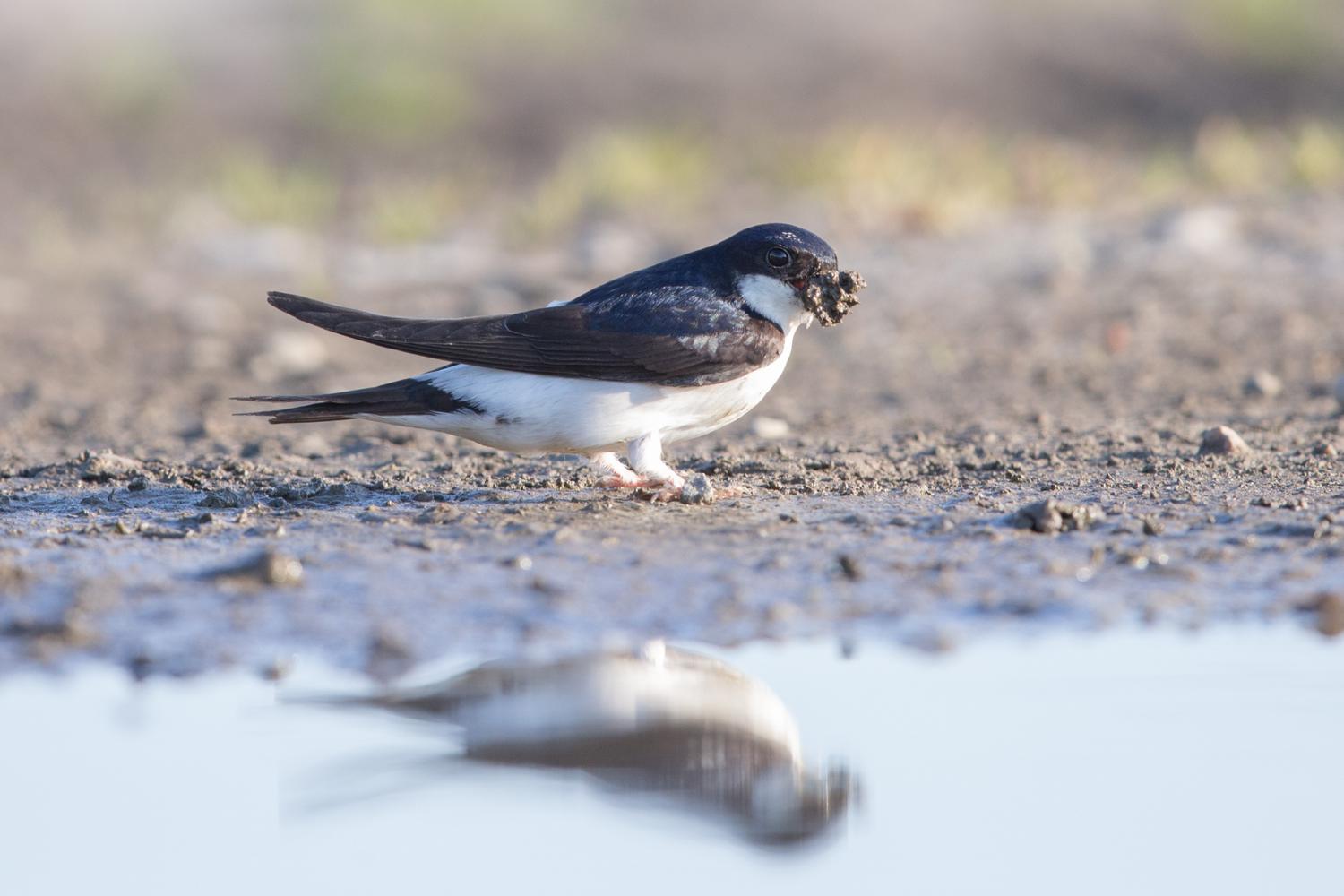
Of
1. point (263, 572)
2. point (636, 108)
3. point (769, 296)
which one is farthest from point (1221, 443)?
point (636, 108)

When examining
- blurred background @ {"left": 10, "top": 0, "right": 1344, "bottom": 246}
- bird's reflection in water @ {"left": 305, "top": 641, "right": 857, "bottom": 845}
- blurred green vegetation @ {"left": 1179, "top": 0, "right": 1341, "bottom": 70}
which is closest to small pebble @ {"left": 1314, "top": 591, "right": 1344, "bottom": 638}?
bird's reflection in water @ {"left": 305, "top": 641, "right": 857, "bottom": 845}

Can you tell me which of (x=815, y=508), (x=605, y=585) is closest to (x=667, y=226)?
(x=815, y=508)

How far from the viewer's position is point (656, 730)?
3.36 m

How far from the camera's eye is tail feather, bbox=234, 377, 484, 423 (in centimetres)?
473

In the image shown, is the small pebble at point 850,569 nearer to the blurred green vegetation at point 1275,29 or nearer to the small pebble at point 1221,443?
the small pebble at point 1221,443

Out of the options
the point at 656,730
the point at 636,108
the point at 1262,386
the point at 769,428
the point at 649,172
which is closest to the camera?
the point at 656,730

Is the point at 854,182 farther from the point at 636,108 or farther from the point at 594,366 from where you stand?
the point at 594,366

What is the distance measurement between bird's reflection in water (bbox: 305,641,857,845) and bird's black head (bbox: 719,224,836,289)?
4.75ft

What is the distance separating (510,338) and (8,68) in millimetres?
9964

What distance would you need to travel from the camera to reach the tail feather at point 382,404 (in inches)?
186

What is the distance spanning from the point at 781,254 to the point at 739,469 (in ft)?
2.84

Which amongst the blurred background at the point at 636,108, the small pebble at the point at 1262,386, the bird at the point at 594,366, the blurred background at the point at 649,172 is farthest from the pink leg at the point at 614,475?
the blurred background at the point at 636,108

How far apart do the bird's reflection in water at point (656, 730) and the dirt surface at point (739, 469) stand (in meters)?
0.20

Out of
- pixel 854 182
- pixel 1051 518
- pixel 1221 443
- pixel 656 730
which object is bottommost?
pixel 656 730
